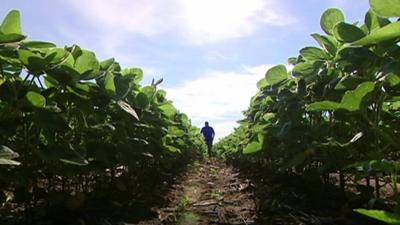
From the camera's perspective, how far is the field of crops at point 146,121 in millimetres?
2068

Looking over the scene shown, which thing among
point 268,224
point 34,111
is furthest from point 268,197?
point 34,111

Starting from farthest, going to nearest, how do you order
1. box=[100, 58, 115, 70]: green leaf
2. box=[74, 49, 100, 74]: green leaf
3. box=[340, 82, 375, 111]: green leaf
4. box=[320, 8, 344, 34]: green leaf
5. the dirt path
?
the dirt path → box=[100, 58, 115, 70]: green leaf → box=[320, 8, 344, 34]: green leaf → box=[74, 49, 100, 74]: green leaf → box=[340, 82, 375, 111]: green leaf

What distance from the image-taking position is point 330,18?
9.66 ft

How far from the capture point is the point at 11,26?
230 centimetres

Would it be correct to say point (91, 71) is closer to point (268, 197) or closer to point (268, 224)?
point (268, 224)

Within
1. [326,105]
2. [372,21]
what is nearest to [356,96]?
[326,105]

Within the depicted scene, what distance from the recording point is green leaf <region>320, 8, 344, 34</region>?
2.89m

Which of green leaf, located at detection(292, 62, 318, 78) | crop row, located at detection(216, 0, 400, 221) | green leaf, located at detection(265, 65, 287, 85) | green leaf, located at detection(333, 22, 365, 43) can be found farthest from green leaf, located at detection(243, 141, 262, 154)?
green leaf, located at detection(333, 22, 365, 43)

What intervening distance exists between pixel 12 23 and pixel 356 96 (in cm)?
158

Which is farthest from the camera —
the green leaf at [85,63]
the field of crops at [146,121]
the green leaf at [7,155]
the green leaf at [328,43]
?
the green leaf at [328,43]

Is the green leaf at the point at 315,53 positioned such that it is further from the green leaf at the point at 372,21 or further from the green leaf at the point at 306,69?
the green leaf at the point at 372,21

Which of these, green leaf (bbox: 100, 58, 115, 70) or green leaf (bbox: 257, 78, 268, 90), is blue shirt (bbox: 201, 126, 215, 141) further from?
green leaf (bbox: 100, 58, 115, 70)

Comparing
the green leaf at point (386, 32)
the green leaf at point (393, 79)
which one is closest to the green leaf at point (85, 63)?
the green leaf at point (393, 79)

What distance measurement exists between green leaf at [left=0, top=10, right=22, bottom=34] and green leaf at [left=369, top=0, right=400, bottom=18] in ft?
5.21
